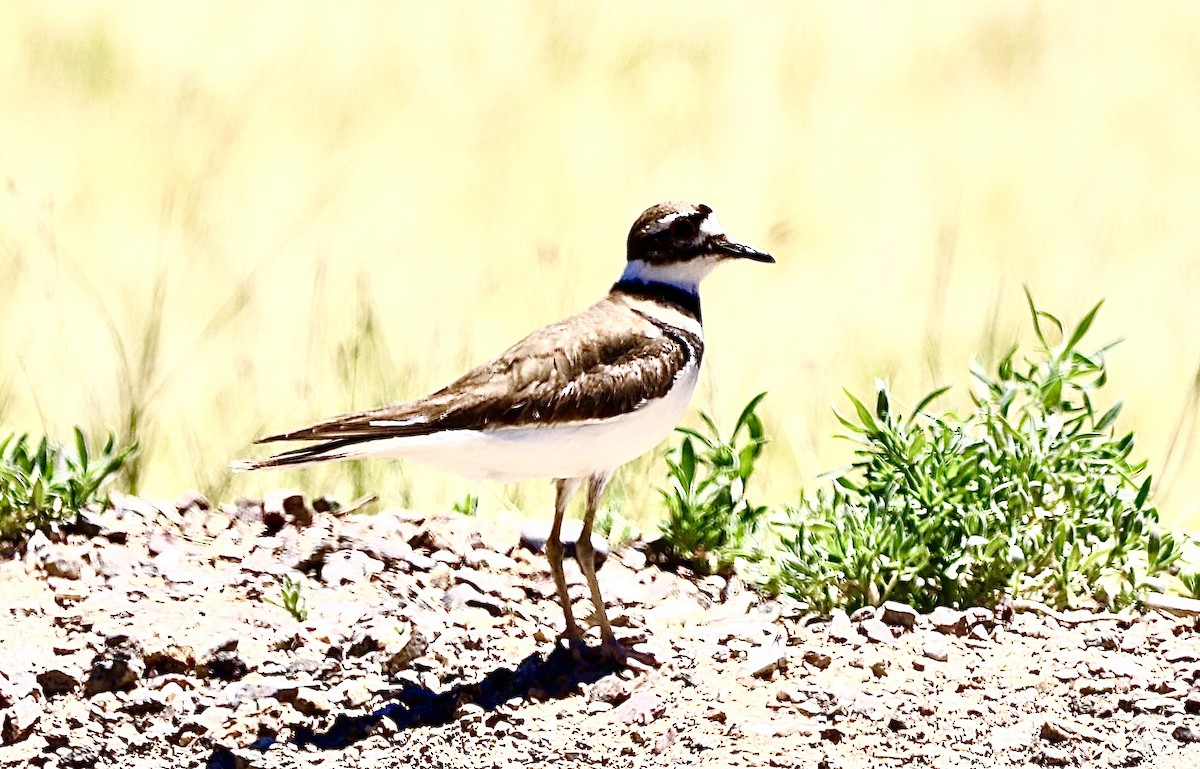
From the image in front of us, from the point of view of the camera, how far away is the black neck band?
596 centimetres

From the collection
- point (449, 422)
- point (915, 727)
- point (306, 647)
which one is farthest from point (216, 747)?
point (915, 727)

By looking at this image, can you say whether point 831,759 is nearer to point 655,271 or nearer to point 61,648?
point 655,271

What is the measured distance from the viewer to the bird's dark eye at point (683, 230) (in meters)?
5.95

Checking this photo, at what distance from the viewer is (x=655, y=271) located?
19.7 ft

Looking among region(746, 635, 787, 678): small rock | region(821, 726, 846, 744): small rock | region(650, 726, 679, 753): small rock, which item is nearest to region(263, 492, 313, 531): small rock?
region(746, 635, 787, 678): small rock

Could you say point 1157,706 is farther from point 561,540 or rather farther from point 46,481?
point 46,481

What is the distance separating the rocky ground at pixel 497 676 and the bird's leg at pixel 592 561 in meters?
0.11

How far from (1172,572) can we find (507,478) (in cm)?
234

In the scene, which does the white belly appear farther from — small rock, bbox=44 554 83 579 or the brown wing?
small rock, bbox=44 554 83 579

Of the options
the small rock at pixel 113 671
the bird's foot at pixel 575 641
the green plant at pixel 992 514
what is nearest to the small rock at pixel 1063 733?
the green plant at pixel 992 514

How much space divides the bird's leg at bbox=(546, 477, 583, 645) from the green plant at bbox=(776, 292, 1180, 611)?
714mm

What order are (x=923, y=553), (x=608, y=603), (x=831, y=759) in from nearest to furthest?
(x=831, y=759), (x=923, y=553), (x=608, y=603)

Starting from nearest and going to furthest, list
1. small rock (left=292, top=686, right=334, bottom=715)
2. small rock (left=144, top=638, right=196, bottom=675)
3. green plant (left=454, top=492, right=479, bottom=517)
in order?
small rock (left=292, top=686, right=334, bottom=715)
small rock (left=144, top=638, right=196, bottom=675)
green plant (left=454, top=492, right=479, bottom=517)

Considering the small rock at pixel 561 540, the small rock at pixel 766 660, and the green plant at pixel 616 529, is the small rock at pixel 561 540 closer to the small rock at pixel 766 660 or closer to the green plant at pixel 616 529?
the green plant at pixel 616 529
